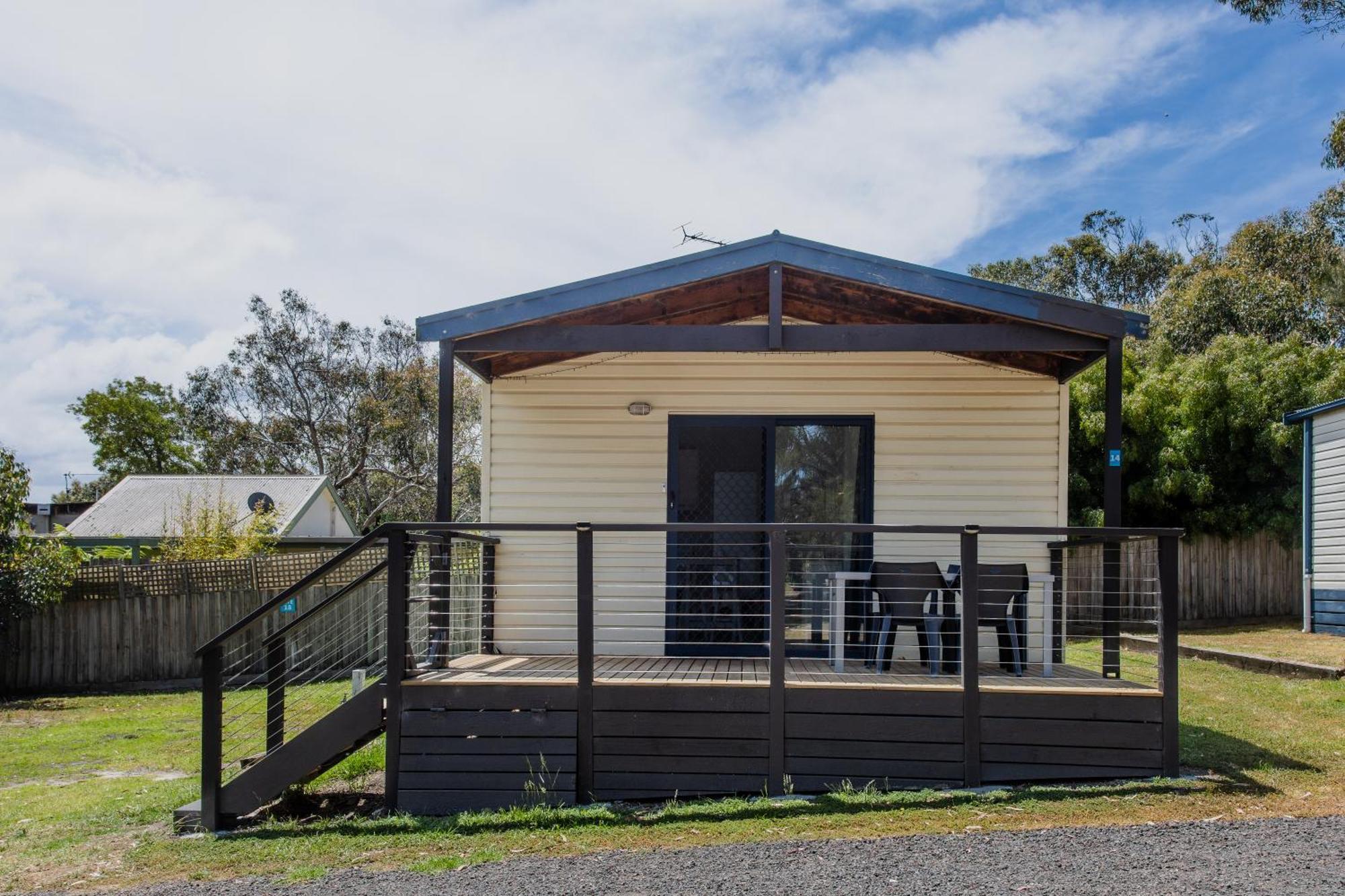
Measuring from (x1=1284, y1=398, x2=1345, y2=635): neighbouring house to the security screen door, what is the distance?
27.4ft

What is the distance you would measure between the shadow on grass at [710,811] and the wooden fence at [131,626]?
7.04 m

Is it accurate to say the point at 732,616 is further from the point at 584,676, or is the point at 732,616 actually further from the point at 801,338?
the point at 801,338

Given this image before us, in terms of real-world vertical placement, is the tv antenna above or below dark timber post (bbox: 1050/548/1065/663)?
above

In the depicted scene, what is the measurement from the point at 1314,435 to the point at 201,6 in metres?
13.8

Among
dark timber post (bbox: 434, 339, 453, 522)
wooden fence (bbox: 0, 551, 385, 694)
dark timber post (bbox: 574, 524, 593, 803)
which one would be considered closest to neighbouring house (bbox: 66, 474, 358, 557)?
wooden fence (bbox: 0, 551, 385, 694)

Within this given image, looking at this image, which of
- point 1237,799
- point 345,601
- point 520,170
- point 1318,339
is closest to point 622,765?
point 1237,799

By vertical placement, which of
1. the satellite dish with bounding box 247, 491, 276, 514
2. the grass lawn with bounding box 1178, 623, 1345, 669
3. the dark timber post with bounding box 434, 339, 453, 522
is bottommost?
the grass lawn with bounding box 1178, 623, 1345, 669

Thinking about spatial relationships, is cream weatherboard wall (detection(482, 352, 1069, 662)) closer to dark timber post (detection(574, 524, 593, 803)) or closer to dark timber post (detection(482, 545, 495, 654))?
dark timber post (detection(482, 545, 495, 654))

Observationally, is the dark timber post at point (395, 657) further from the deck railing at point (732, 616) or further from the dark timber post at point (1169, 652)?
the dark timber post at point (1169, 652)

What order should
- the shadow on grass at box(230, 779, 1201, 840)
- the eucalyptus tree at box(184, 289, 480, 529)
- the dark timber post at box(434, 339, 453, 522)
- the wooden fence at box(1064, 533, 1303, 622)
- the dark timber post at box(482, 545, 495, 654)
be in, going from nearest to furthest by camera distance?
the shadow on grass at box(230, 779, 1201, 840), the dark timber post at box(434, 339, 453, 522), the dark timber post at box(482, 545, 495, 654), the wooden fence at box(1064, 533, 1303, 622), the eucalyptus tree at box(184, 289, 480, 529)

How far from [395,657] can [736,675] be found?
6.52 feet

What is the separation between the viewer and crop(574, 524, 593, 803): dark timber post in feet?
17.4

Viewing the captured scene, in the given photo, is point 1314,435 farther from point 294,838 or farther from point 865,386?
point 294,838

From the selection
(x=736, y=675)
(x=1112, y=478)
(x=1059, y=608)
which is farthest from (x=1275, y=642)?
(x=736, y=675)
